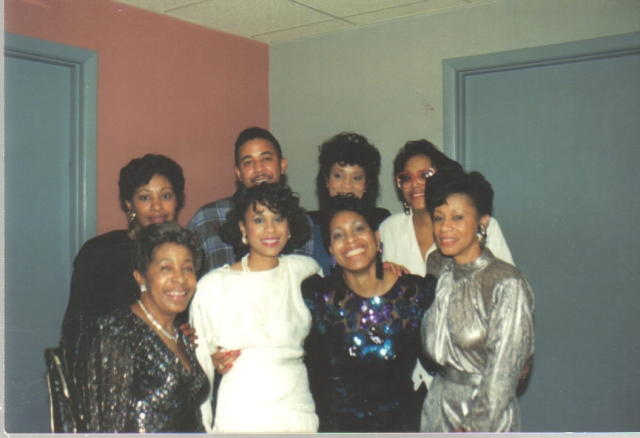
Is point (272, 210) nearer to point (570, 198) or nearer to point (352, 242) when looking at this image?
point (352, 242)

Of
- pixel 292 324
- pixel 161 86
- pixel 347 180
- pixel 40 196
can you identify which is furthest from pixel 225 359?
pixel 161 86

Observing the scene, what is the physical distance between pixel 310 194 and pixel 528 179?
1.50 m

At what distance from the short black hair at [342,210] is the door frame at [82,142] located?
149 cm

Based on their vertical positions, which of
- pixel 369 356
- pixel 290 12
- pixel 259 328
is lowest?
pixel 369 356

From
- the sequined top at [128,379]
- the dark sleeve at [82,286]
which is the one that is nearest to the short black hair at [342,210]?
the sequined top at [128,379]

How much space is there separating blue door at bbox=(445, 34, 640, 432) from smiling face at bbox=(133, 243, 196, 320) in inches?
83.1

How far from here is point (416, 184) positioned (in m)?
2.70

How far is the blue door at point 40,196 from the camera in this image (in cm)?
290

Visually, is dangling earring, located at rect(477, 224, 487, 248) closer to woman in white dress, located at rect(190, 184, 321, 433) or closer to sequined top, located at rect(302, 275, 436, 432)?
sequined top, located at rect(302, 275, 436, 432)

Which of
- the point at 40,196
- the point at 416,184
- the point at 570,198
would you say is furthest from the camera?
the point at 570,198

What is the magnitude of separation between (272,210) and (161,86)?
174cm

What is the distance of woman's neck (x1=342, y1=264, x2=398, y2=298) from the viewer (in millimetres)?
2256

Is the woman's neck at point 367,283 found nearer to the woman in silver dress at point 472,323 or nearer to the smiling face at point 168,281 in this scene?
the woman in silver dress at point 472,323

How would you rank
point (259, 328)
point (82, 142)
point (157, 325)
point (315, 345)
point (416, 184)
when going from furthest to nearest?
point (82, 142) → point (416, 184) → point (315, 345) → point (259, 328) → point (157, 325)
